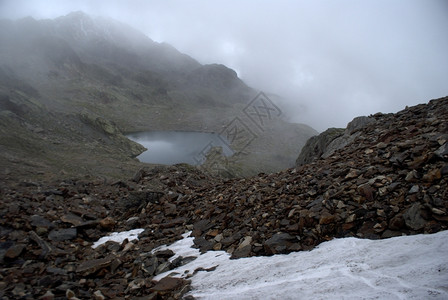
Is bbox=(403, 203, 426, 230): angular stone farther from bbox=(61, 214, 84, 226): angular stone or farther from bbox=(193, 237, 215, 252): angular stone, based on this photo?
bbox=(61, 214, 84, 226): angular stone

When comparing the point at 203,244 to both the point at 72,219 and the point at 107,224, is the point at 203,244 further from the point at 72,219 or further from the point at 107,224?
the point at 72,219

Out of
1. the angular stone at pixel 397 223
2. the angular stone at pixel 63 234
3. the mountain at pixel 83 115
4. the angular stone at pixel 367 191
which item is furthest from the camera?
the mountain at pixel 83 115

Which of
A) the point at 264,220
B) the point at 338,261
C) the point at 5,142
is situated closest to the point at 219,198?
the point at 264,220

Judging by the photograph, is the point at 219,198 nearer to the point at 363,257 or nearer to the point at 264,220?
the point at 264,220

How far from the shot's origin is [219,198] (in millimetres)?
9734

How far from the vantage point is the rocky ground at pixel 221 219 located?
205 inches

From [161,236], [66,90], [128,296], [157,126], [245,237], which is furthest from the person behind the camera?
[157,126]

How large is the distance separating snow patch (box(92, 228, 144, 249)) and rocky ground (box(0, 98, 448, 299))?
0.99 ft

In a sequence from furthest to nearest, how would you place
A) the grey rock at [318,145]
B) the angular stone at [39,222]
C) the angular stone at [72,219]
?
the grey rock at [318,145] → the angular stone at [72,219] → the angular stone at [39,222]

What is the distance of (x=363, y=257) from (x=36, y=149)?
35.0 m

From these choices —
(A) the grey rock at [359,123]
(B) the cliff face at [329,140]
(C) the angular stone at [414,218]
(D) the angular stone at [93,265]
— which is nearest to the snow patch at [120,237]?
(D) the angular stone at [93,265]

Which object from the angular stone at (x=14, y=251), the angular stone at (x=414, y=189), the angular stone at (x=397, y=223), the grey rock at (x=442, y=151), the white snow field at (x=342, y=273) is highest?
the grey rock at (x=442, y=151)

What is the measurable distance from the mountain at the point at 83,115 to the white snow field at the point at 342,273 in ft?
60.3

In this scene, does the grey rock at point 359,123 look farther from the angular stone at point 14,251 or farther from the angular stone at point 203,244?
the angular stone at point 14,251
